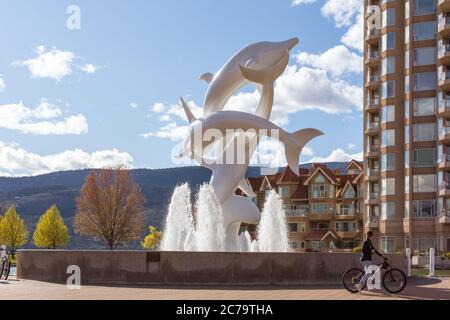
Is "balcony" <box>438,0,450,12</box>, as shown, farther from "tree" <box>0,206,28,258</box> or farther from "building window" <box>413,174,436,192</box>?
"tree" <box>0,206,28,258</box>

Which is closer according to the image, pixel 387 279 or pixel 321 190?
pixel 387 279

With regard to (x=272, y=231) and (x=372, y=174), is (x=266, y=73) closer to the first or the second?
(x=272, y=231)

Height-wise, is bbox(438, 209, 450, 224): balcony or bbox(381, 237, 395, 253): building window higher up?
bbox(438, 209, 450, 224): balcony

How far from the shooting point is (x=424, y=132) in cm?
6347

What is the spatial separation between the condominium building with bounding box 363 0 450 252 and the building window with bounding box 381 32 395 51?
0.22 feet

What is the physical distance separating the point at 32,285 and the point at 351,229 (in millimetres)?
65917

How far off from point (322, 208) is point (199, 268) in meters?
65.7

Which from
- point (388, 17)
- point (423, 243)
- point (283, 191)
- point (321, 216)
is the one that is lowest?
point (423, 243)

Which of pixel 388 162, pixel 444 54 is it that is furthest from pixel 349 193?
→ pixel 444 54

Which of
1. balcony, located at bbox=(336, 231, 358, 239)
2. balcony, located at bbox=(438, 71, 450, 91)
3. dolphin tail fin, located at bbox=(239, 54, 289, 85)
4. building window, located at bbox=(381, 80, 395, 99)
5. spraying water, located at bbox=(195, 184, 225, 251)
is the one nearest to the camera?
spraying water, located at bbox=(195, 184, 225, 251)

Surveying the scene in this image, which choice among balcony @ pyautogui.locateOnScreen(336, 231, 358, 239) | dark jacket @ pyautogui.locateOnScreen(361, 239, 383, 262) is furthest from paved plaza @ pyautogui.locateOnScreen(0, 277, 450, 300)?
balcony @ pyautogui.locateOnScreen(336, 231, 358, 239)

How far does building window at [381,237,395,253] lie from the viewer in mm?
63950

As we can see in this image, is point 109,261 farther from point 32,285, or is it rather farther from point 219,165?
point 219,165
